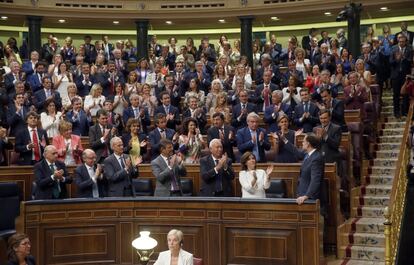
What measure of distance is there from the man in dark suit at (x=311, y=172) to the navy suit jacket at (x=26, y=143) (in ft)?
9.75

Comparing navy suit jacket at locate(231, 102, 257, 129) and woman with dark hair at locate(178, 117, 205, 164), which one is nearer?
woman with dark hair at locate(178, 117, 205, 164)

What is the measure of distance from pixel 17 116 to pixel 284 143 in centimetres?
324

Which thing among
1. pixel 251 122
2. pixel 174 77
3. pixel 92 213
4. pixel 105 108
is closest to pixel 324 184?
pixel 251 122

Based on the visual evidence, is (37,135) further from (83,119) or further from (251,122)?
(251,122)

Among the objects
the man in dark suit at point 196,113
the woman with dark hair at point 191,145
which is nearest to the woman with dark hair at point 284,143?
the woman with dark hair at point 191,145

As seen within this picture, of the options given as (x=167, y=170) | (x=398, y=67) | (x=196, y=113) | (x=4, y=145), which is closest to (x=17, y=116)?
(x=4, y=145)

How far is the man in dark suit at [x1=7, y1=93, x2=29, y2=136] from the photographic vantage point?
343 inches

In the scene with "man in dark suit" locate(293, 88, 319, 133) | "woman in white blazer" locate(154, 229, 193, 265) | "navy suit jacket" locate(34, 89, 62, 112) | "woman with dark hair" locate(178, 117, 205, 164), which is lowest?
"woman in white blazer" locate(154, 229, 193, 265)

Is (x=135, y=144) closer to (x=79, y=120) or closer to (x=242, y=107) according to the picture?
(x=79, y=120)

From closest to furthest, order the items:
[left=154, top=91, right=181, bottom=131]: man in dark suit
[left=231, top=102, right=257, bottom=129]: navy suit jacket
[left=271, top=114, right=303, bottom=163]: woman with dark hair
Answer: [left=271, top=114, right=303, bottom=163]: woman with dark hair → [left=231, top=102, right=257, bottom=129]: navy suit jacket → [left=154, top=91, right=181, bottom=131]: man in dark suit

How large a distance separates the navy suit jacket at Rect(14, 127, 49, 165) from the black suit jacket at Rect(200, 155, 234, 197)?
6.33ft

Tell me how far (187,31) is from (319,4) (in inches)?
157

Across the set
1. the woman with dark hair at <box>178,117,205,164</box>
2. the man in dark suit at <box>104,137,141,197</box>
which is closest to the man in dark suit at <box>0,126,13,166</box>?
the man in dark suit at <box>104,137,141,197</box>

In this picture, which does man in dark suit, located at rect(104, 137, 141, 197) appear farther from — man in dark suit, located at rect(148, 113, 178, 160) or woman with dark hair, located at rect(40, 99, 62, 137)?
woman with dark hair, located at rect(40, 99, 62, 137)
